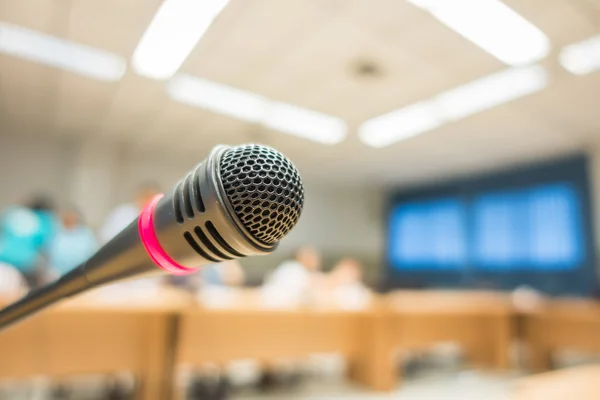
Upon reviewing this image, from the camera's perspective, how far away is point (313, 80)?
3.63 meters

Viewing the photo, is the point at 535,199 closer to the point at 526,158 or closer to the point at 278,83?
the point at 526,158

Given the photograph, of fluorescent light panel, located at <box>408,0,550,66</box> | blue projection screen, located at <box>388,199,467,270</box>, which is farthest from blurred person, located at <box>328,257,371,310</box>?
blue projection screen, located at <box>388,199,467,270</box>

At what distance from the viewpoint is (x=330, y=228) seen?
7.51 meters

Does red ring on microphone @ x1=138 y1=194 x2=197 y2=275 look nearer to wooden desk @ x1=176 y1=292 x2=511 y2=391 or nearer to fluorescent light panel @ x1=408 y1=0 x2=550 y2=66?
wooden desk @ x1=176 y1=292 x2=511 y2=391

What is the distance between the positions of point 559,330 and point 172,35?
3.76m

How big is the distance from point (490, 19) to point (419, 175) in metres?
4.16

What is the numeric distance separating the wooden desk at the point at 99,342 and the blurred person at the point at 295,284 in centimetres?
63

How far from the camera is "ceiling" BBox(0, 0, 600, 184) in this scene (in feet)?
8.95

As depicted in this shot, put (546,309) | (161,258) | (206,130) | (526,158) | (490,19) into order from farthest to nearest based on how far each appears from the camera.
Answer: (526,158)
(206,130)
(546,309)
(490,19)
(161,258)

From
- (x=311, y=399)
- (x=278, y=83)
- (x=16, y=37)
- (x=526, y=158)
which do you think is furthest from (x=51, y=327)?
(x=526, y=158)

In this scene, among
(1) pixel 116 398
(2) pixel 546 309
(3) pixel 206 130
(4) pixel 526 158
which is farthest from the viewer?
(4) pixel 526 158

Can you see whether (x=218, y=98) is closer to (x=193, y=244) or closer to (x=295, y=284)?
(x=295, y=284)

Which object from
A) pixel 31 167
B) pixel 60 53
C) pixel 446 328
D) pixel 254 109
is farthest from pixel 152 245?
pixel 31 167

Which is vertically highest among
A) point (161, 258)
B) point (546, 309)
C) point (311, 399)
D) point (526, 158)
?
point (526, 158)
